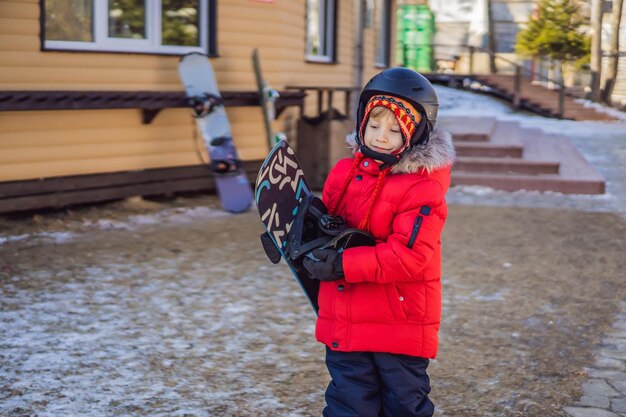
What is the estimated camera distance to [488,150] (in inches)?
497

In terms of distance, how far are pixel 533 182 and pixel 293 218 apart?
8.42 meters

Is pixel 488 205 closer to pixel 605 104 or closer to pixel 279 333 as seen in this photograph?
pixel 279 333

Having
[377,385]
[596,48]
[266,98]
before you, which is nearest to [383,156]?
[377,385]

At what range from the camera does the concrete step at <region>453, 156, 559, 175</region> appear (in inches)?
449

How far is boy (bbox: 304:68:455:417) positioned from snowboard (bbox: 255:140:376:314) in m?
0.06

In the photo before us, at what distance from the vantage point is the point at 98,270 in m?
6.33

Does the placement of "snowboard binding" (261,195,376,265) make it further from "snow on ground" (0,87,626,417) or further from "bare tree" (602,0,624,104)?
"bare tree" (602,0,624,104)

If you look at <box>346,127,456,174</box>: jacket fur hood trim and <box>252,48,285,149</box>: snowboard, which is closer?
<box>346,127,456,174</box>: jacket fur hood trim

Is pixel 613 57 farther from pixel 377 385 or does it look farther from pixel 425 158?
pixel 377 385

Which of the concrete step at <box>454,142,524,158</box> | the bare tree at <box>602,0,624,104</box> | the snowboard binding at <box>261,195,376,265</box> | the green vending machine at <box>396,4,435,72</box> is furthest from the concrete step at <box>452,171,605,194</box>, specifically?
the green vending machine at <box>396,4,435,72</box>

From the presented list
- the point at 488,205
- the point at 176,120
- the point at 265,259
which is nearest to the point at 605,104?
the point at 488,205

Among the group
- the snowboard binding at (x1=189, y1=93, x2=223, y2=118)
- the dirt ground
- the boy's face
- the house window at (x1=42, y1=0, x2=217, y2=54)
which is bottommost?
the dirt ground

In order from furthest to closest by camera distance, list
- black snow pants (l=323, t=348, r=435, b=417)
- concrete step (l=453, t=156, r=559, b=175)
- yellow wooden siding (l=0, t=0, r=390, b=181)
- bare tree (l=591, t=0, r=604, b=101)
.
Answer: bare tree (l=591, t=0, r=604, b=101) < concrete step (l=453, t=156, r=559, b=175) < yellow wooden siding (l=0, t=0, r=390, b=181) < black snow pants (l=323, t=348, r=435, b=417)

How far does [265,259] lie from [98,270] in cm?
134
